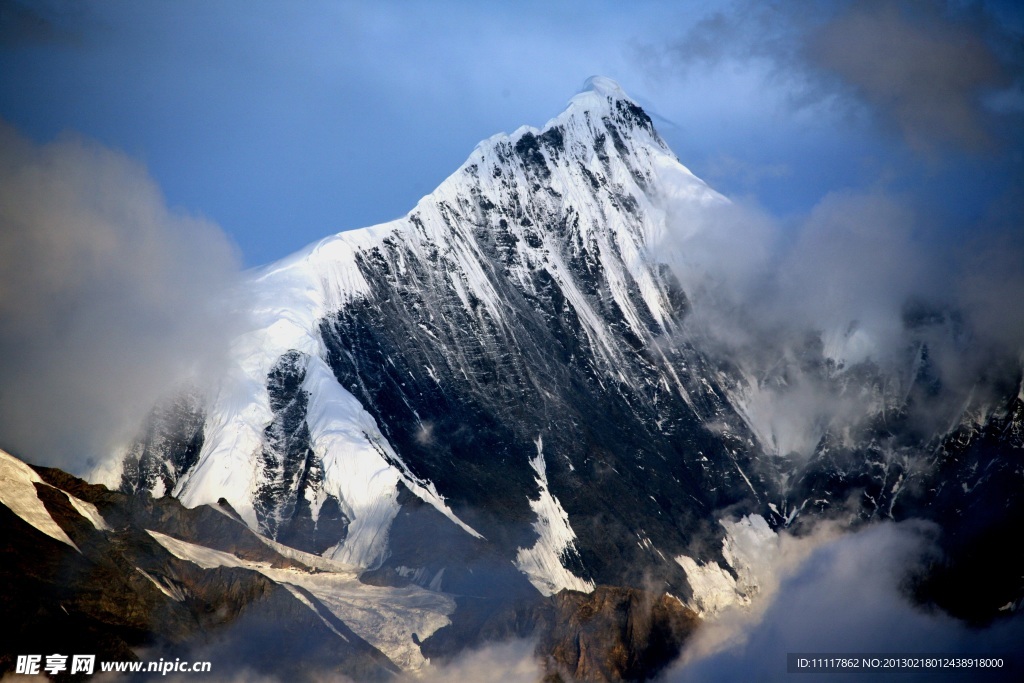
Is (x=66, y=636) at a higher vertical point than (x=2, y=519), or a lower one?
lower

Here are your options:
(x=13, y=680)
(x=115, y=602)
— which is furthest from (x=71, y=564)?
(x=13, y=680)

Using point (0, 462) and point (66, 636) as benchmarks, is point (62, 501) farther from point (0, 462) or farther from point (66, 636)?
point (66, 636)

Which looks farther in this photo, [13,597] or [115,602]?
[115,602]

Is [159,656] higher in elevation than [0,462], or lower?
lower

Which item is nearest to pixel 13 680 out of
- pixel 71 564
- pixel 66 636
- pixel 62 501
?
pixel 66 636

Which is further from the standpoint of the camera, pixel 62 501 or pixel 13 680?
pixel 62 501

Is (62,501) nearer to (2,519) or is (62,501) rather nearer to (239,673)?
(2,519)

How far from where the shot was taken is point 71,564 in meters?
188

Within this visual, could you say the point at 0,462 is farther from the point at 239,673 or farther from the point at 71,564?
the point at 239,673

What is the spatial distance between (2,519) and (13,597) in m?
12.0

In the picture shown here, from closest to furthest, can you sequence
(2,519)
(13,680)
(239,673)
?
(13,680)
(2,519)
(239,673)

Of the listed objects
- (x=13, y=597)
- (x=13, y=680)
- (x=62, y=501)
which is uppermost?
(x=62, y=501)

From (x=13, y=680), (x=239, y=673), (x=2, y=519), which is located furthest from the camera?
(x=239, y=673)

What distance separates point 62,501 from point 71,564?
1457cm
